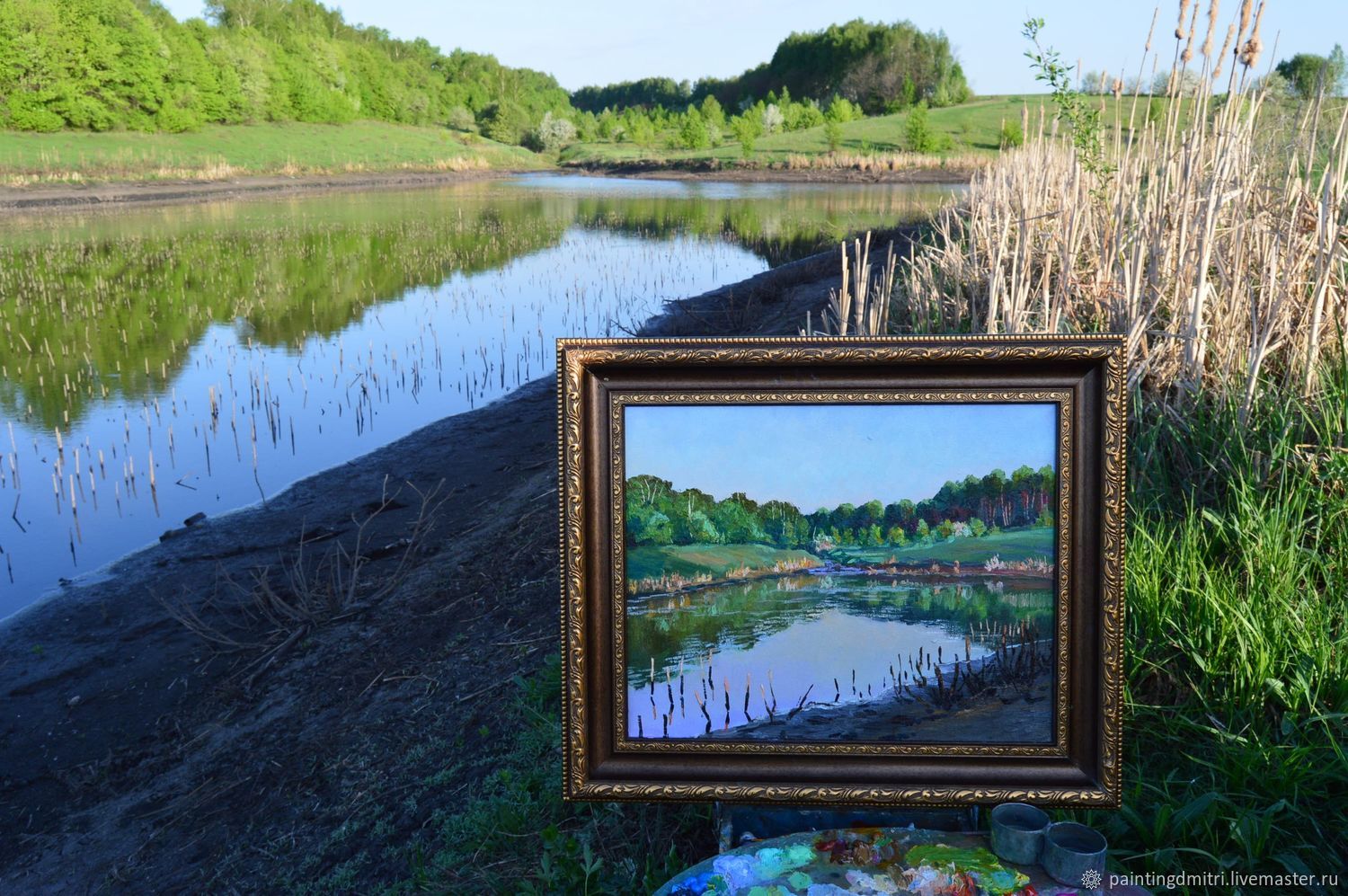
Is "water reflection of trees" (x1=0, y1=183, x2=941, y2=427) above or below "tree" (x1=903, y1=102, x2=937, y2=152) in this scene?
below

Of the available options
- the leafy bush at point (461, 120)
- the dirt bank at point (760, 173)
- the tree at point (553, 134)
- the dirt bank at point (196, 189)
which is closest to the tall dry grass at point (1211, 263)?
the dirt bank at point (196, 189)

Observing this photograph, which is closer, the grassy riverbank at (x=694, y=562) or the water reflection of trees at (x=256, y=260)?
the grassy riverbank at (x=694, y=562)

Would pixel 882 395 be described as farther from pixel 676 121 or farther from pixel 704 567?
pixel 676 121

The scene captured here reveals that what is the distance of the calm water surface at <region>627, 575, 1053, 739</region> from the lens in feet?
7.16

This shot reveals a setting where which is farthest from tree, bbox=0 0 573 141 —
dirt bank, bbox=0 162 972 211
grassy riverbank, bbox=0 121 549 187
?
dirt bank, bbox=0 162 972 211

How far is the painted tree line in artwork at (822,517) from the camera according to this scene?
7.15 ft

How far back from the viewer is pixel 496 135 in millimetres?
82375

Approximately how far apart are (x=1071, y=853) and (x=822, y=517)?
2.73 feet

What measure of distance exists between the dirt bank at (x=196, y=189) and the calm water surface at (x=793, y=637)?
3207cm

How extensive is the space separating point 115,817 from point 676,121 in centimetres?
8121

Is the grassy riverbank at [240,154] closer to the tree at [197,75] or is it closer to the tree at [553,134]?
the tree at [197,75]

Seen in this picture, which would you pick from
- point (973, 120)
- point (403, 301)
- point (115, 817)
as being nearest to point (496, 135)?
point (973, 120)

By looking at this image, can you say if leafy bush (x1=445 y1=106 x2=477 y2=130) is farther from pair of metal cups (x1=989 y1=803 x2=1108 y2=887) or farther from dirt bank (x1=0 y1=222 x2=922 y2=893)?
pair of metal cups (x1=989 y1=803 x2=1108 y2=887)

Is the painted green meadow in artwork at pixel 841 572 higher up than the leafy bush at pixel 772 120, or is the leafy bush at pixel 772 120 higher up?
the leafy bush at pixel 772 120
